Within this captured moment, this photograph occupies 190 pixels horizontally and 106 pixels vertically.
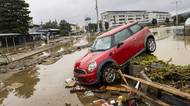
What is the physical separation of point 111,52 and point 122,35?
1.36 meters

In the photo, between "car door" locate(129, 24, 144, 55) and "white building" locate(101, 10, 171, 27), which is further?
"white building" locate(101, 10, 171, 27)

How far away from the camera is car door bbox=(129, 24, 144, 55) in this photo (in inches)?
398

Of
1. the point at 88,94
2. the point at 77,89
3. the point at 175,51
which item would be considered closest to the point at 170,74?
the point at 88,94

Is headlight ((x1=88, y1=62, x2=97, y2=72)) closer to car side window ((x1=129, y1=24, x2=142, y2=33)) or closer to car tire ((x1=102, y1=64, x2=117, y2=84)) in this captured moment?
car tire ((x1=102, y1=64, x2=117, y2=84))

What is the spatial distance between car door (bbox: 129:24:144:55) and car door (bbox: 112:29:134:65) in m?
0.23

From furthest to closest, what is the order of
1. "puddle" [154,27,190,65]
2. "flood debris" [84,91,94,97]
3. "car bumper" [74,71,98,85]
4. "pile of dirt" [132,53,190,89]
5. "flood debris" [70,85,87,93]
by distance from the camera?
"puddle" [154,27,190,65] → "flood debris" [70,85,87,93] → "car bumper" [74,71,98,85] → "flood debris" [84,91,94,97] → "pile of dirt" [132,53,190,89]

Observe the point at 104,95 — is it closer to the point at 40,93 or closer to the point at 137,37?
the point at 40,93

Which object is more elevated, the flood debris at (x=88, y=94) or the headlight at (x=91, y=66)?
the headlight at (x=91, y=66)

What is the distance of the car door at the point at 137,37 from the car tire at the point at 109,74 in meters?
1.81

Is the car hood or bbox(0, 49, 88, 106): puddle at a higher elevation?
the car hood

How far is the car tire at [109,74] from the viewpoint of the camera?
8.58m

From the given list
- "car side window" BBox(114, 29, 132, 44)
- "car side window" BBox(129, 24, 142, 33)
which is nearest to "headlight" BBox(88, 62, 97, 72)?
"car side window" BBox(114, 29, 132, 44)

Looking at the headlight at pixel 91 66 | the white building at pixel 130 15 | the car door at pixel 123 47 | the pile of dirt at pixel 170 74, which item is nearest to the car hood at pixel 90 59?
the headlight at pixel 91 66

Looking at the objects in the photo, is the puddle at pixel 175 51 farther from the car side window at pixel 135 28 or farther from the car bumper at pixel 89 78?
the car bumper at pixel 89 78
